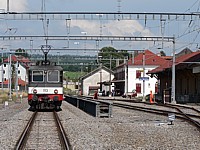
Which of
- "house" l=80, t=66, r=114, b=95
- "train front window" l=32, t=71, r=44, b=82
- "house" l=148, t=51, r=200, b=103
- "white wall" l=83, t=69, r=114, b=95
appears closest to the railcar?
"train front window" l=32, t=71, r=44, b=82

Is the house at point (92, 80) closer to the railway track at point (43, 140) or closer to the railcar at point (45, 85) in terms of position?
the railcar at point (45, 85)

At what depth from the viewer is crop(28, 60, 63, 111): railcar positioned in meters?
29.5

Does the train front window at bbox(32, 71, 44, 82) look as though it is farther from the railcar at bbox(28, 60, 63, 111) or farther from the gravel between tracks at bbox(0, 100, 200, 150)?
the gravel between tracks at bbox(0, 100, 200, 150)

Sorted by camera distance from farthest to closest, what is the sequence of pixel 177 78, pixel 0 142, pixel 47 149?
1. pixel 177 78
2. pixel 0 142
3. pixel 47 149

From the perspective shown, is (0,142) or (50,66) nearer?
(0,142)

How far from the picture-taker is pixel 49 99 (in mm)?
29531

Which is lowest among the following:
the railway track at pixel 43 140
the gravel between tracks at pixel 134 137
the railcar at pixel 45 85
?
the gravel between tracks at pixel 134 137

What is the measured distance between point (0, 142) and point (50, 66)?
16264 millimetres

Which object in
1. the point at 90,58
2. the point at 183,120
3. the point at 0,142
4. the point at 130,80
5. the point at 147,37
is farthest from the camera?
the point at 130,80

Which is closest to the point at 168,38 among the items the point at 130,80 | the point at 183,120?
the point at 183,120

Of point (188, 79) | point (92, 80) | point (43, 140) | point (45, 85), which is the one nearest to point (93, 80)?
point (92, 80)

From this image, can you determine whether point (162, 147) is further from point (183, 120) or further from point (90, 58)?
point (90, 58)

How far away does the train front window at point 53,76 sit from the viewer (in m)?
29.9

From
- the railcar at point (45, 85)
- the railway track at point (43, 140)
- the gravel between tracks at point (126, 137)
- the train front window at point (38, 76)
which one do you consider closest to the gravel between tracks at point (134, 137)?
the gravel between tracks at point (126, 137)
